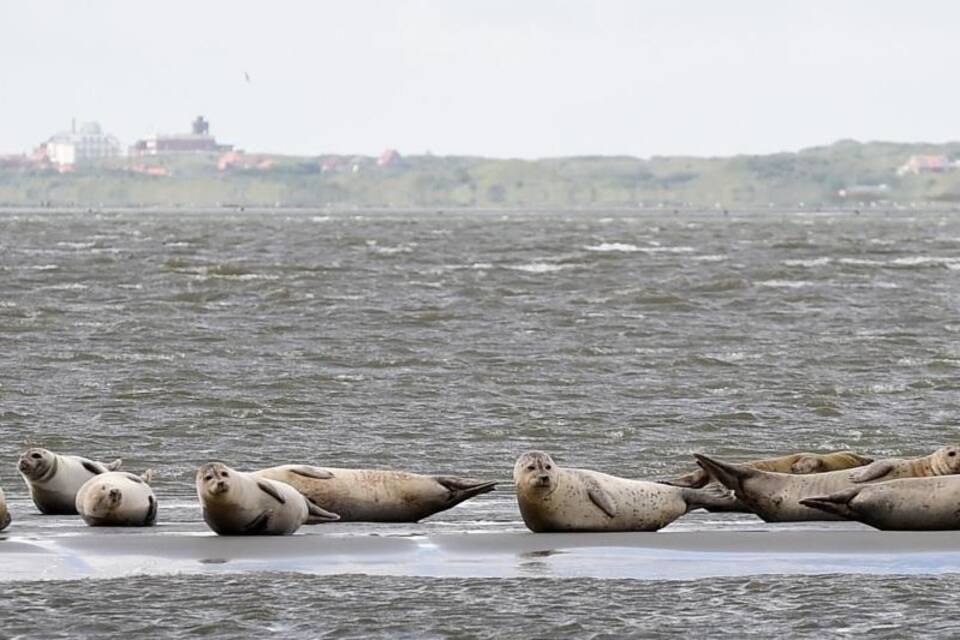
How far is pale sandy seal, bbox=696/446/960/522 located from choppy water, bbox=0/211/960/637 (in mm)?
440

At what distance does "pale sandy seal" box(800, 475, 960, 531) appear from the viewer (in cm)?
1295

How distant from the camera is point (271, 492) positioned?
13.0m

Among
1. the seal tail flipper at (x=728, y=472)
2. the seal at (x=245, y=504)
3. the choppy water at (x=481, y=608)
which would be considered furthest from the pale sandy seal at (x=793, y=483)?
the seal at (x=245, y=504)

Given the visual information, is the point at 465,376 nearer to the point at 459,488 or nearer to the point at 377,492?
the point at 459,488

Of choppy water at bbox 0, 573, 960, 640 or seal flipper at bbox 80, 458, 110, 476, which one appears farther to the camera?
seal flipper at bbox 80, 458, 110, 476

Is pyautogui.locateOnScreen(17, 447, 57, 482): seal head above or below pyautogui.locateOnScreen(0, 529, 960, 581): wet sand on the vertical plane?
above

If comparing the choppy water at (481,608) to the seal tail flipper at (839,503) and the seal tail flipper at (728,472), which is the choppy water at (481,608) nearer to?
the seal tail flipper at (839,503)

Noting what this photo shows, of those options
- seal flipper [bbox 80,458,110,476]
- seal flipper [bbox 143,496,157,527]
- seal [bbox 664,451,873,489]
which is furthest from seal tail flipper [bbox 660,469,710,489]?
seal flipper [bbox 80,458,110,476]

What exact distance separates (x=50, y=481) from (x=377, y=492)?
2219mm

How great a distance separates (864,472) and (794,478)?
0.48m

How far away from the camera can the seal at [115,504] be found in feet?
44.3

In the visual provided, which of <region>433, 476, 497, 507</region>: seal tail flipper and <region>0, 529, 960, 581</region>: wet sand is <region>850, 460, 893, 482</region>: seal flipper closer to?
<region>0, 529, 960, 581</region>: wet sand

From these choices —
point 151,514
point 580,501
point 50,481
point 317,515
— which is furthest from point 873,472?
Answer: point 50,481

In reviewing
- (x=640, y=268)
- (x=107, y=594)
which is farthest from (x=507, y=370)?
(x=640, y=268)
